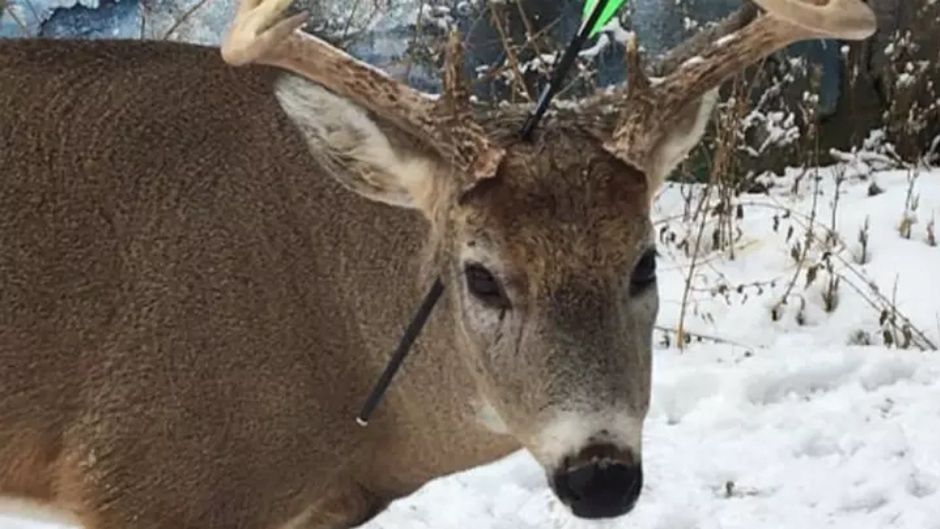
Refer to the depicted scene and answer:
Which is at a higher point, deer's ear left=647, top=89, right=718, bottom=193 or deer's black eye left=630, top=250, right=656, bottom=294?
deer's ear left=647, top=89, right=718, bottom=193

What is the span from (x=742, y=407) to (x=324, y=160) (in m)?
2.60

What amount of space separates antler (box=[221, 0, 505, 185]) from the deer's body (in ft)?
1.44

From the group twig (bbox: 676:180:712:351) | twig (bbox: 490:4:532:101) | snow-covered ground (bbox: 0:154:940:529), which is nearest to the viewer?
snow-covered ground (bbox: 0:154:940:529)

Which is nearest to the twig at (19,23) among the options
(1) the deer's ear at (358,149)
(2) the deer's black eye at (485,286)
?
(1) the deer's ear at (358,149)

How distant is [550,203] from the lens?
3.68 m

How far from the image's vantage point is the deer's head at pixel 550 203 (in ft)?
11.6

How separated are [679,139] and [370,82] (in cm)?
69

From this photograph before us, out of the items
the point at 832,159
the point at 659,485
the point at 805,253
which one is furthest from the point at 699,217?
the point at 659,485

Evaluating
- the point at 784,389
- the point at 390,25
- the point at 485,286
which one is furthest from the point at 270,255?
the point at 390,25

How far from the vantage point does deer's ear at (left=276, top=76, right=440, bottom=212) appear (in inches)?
156

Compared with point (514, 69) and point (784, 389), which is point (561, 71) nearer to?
point (784, 389)

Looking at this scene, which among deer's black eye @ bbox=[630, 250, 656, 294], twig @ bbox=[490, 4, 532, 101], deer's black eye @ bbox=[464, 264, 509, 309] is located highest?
deer's black eye @ bbox=[464, 264, 509, 309]

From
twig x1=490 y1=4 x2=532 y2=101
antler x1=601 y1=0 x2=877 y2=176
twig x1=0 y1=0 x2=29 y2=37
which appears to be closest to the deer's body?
antler x1=601 y1=0 x2=877 y2=176

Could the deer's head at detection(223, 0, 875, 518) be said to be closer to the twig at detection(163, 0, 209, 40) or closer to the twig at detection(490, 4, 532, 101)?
the twig at detection(490, 4, 532, 101)
